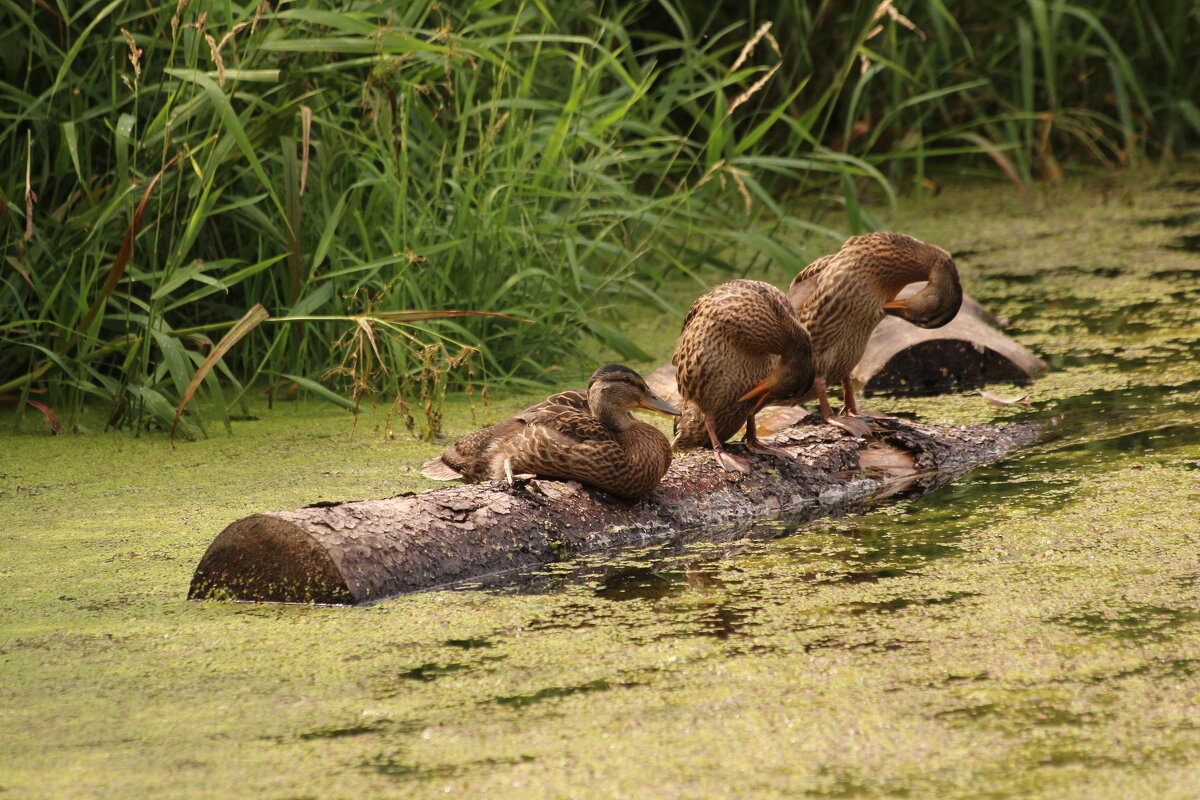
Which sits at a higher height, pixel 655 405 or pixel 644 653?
pixel 655 405

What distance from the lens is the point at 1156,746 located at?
2082mm

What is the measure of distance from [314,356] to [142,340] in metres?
0.65

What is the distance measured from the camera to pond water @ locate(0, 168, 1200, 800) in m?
2.09

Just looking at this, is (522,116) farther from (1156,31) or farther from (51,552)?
(1156,31)

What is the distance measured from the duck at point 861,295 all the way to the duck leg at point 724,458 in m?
0.45

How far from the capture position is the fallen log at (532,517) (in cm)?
291

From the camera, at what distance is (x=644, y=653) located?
2559 millimetres

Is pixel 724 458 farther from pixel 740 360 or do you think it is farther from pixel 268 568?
pixel 268 568

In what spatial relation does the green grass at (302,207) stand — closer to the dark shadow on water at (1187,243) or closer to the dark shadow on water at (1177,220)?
the dark shadow on water at (1187,243)

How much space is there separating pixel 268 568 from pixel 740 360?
132 cm

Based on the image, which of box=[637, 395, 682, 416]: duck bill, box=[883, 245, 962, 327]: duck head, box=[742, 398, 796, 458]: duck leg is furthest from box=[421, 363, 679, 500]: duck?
box=[883, 245, 962, 327]: duck head

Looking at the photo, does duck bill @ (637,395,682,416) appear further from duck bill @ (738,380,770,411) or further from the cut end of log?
the cut end of log

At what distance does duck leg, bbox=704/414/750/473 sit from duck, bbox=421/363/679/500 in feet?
0.74

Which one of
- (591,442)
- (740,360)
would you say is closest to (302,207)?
(740,360)
